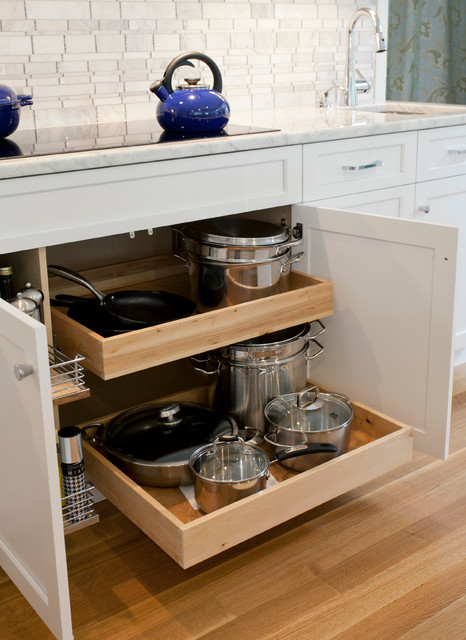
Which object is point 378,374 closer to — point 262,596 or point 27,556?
point 262,596

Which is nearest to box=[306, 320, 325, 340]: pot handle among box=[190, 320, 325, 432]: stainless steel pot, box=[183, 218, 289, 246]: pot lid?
box=[190, 320, 325, 432]: stainless steel pot

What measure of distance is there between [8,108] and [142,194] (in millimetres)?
366

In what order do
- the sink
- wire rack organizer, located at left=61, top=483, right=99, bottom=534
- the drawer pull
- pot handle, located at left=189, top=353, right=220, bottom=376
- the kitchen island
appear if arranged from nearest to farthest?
the kitchen island
wire rack organizer, located at left=61, top=483, right=99, bottom=534
pot handle, located at left=189, top=353, right=220, bottom=376
the drawer pull
the sink

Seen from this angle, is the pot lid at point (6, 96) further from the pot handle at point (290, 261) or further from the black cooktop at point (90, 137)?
the pot handle at point (290, 261)

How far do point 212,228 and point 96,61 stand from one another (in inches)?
27.0

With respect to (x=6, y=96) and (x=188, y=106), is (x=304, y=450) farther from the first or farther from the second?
(x=6, y=96)

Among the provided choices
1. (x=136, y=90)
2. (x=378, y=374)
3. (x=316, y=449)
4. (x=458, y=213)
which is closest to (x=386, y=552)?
(x=316, y=449)

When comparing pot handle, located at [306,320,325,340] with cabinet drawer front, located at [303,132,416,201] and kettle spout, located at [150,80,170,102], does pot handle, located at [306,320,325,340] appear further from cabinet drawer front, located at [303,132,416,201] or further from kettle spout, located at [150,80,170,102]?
kettle spout, located at [150,80,170,102]

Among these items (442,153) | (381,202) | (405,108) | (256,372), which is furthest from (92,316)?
(405,108)

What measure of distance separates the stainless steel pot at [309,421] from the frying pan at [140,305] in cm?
34

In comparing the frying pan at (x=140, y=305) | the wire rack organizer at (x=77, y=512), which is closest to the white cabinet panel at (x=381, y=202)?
the frying pan at (x=140, y=305)

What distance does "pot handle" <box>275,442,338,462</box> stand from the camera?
5.69 ft

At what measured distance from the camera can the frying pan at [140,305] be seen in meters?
1.83

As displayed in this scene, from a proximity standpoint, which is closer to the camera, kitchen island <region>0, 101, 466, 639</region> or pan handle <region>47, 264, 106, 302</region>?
kitchen island <region>0, 101, 466, 639</region>
